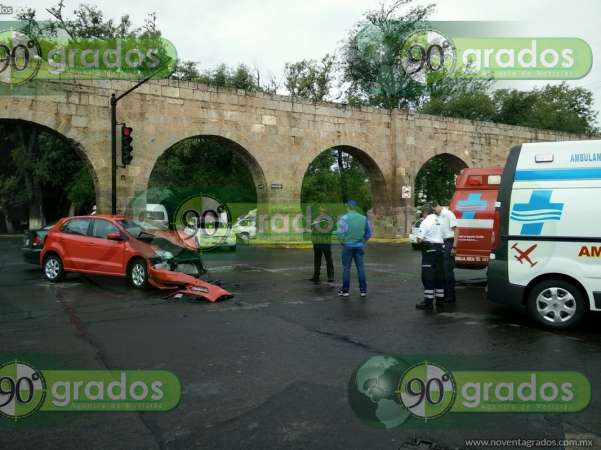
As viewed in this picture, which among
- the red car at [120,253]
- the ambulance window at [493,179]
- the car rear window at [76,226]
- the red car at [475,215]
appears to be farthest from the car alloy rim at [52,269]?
the ambulance window at [493,179]

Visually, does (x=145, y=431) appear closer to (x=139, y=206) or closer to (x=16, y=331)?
(x=16, y=331)

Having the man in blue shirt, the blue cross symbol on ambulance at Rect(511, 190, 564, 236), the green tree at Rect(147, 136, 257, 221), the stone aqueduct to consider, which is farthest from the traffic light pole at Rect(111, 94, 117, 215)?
the green tree at Rect(147, 136, 257, 221)

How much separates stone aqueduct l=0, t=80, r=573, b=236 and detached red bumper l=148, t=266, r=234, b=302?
9280 mm

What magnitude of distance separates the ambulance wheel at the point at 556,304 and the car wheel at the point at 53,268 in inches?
383

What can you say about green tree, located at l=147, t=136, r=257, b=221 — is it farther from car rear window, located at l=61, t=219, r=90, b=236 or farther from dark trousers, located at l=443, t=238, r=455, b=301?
dark trousers, located at l=443, t=238, r=455, b=301

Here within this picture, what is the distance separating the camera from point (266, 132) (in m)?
22.1

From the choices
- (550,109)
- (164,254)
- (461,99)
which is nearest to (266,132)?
(164,254)

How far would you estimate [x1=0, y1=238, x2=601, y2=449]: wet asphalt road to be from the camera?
3732mm

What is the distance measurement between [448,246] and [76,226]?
317 inches

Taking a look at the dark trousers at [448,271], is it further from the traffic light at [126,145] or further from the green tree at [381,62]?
the green tree at [381,62]

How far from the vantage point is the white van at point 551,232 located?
6.59 metres

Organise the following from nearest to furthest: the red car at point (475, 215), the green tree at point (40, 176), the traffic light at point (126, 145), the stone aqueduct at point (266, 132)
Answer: the red car at point (475, 215) < the traffic light at point (126, 145) < the stone aqueduct at point (266, 132) < the green tree at point (40, 176)

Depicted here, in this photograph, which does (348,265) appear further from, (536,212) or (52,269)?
(52,269)

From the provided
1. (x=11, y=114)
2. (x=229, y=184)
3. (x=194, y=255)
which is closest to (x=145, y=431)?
(x=194, y=255)
